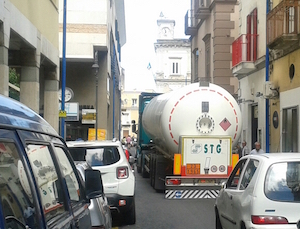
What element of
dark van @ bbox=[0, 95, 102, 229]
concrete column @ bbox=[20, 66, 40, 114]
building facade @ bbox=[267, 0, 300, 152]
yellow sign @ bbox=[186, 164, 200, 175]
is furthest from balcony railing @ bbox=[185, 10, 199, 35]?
dark van @ bbox=[0, 95, 102, 229]

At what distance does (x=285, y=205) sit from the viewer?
606 centimetres

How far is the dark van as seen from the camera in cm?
279

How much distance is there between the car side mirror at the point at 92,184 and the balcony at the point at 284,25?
14.8 meters

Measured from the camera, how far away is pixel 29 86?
1927 cm

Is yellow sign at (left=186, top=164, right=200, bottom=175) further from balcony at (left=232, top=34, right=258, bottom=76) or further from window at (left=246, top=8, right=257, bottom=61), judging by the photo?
window at (left=246, top=8, right=257, bottom=61)

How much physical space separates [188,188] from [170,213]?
5.43 ft

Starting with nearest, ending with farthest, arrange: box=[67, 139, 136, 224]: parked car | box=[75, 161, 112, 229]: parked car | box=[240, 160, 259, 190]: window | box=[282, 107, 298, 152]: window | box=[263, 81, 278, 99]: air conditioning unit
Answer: box=[75, 161, 112, 229]: parked car, box=[240, 160, 259, 190]: window, box=[67, 139, 136, 224]: parked car, box=[282, 107, 298, 152]: window, box=[263, 81, 278, 99]: air conditioning unit

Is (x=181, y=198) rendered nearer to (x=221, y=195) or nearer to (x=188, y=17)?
(x=221, y=195)

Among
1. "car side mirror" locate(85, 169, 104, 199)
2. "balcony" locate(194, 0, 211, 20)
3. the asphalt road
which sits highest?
"balcony" locate(194, 0, 211, 20)

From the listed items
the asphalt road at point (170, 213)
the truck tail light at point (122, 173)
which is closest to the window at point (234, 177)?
the asphalt road at point (170, 213)

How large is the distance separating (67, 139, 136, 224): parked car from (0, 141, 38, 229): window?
24.4 feet

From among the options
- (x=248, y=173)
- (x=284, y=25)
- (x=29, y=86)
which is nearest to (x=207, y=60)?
(x=284, y=25)

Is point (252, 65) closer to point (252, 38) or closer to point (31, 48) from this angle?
point (252, 38)

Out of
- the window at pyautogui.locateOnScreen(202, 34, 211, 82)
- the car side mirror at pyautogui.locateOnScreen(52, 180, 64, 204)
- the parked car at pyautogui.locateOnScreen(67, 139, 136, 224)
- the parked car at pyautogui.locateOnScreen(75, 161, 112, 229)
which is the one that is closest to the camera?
the car side mirror at pyautogui.locateOnScreen(52, 180, 64, 204)
